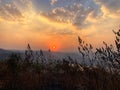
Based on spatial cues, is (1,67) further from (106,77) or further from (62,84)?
(106,77)

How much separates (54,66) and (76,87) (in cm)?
411

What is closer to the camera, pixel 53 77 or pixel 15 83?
pixel 15 83

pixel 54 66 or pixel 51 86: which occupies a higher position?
pixel 54 66

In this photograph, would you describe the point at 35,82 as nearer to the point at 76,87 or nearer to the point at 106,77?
the point at 76,87

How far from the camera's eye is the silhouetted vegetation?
10531 mm

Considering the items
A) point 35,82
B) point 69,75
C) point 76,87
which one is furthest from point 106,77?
point 35,82

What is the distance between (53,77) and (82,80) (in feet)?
11.5

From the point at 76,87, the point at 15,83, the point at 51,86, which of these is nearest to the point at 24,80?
the point at 15,83

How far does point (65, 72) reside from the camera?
14516 mm

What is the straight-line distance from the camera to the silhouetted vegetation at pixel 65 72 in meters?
10.5

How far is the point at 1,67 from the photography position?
17016 millimetres

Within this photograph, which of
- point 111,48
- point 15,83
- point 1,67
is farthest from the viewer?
point 1,67

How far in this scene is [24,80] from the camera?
14.4 m

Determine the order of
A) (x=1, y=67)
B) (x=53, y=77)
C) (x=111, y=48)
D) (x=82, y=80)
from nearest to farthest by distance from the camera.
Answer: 1. (x=111, y=48)
2. (x=82, y=80)
3. (x=53, y=77)
4. (x=1, y=67)
